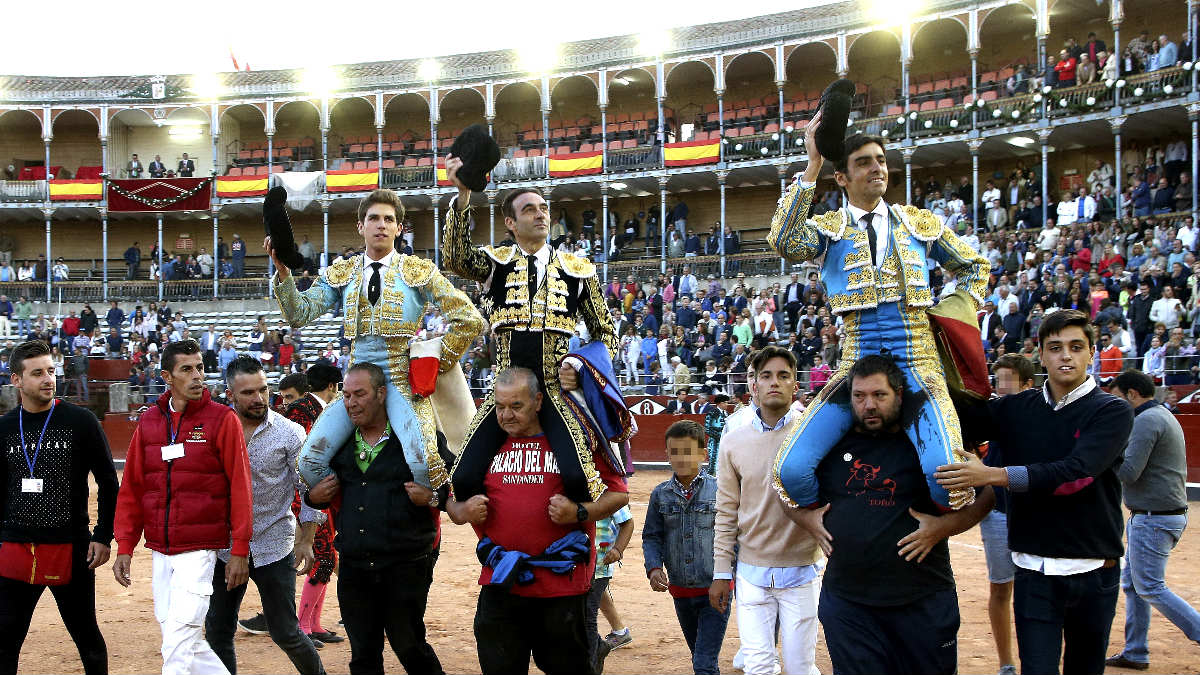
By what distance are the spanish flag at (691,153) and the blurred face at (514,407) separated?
25.8 m

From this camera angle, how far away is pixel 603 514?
4.02 meters

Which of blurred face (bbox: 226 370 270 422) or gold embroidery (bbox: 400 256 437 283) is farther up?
gold embroidery (bbox: 400 256 437 283)

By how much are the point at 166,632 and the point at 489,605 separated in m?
1.70

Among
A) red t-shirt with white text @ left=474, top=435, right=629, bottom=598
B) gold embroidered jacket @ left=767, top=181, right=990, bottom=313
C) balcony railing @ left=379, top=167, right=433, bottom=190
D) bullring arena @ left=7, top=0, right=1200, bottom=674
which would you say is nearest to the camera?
red t-shirt with white text @ left=474, top=435, right=629, bottom=598

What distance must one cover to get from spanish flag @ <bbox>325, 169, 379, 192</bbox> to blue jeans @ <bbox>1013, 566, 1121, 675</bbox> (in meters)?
30.4

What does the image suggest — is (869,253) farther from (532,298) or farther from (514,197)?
(514,197)

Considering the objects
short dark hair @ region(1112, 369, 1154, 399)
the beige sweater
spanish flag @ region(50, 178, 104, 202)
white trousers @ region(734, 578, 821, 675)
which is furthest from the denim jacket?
spanish flag @ region(50, 178, 104, 202)

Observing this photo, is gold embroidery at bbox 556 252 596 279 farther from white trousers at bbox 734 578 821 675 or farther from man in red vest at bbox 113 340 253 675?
man in red vest at bbox 113 340 253 675

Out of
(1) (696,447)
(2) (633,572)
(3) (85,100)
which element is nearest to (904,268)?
(1) (696,447)

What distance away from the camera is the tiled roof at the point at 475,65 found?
2875 cm

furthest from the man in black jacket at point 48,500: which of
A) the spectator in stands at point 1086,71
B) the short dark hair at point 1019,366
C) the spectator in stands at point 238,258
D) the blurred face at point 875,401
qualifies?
the spectator in stands at point 238,258

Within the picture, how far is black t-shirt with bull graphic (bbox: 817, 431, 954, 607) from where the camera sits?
3738mm

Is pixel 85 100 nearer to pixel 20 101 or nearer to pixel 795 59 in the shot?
pixel 20 101

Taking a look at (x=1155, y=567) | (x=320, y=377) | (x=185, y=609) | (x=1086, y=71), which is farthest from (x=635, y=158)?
(x=185, y=609)
